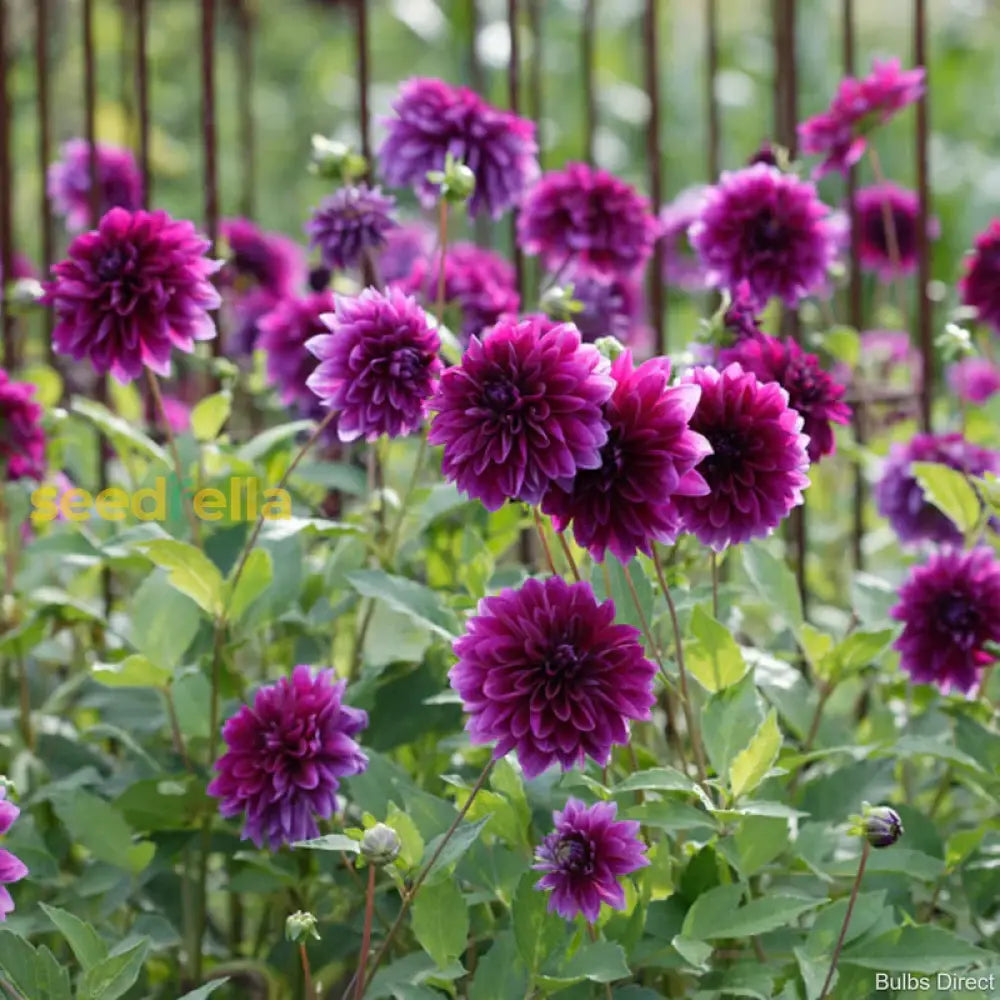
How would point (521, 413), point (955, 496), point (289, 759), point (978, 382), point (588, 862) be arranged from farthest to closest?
point (978, 382) → point (955, 496) → point (289, 759) → point (588, 862) → point (521, 413)

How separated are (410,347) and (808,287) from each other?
1.62 feet

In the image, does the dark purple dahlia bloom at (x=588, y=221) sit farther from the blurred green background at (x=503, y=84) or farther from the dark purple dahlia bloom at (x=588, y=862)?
the blurred green background at (x=503, y=84)

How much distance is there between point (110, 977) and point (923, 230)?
1.26m

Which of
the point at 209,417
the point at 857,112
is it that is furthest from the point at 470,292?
the point at 857,112

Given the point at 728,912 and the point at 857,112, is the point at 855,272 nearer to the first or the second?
the point at 857,112

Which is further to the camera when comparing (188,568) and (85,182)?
(85,182)

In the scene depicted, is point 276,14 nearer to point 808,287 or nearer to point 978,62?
point 978,62

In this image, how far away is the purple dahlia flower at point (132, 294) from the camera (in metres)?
1.11

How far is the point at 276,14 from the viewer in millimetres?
5793

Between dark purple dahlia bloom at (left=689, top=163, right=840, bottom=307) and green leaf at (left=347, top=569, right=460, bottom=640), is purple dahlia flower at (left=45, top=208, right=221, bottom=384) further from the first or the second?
dark purple dahlia bloom at (left=689, top=163, right=840, bottom=307)

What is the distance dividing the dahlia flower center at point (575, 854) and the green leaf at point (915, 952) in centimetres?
22

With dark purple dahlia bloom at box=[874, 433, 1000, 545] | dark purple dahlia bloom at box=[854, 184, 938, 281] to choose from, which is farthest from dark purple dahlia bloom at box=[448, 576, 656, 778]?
dark purple dahlia bloom at box=[854, 184, 938, 281]

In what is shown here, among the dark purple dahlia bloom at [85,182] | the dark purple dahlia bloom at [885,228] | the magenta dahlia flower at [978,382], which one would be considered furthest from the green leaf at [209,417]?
the magenta dahlia flower at [978,382]

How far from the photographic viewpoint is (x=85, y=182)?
6.41 ft
